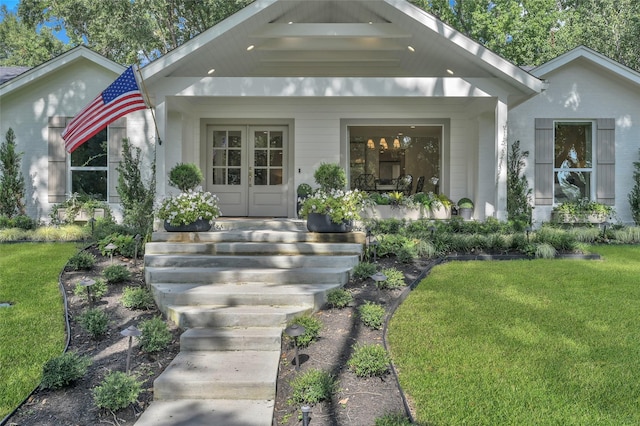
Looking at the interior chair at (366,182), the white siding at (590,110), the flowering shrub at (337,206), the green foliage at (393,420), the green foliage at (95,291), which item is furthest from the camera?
the interior chair at (366,182)

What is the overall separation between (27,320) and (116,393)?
7.20 ft

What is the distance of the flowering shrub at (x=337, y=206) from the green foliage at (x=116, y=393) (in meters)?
3.57

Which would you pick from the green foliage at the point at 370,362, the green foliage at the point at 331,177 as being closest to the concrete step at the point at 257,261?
the green foliage at the point at 331,177

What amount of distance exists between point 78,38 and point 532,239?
21.9 metres

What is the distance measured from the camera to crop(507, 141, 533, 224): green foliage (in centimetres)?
924

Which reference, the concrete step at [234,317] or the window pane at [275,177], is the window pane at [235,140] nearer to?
the window pane at [275,177]

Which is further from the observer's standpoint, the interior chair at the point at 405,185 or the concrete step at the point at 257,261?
the interior chair at the point at 405,185

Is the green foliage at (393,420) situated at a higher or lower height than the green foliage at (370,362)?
lower

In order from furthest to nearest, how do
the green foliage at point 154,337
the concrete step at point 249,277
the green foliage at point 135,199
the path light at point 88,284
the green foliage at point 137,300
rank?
the green foliage at point 135,199 < the concrete step at point 249,277 < the green foliage at point 137,300 < the path light at point 88,284 < the green foliage at point 154,337

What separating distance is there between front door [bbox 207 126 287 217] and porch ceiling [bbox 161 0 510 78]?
1353 mm

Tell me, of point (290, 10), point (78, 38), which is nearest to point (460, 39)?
point (290, 10)

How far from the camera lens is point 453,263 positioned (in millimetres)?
6375

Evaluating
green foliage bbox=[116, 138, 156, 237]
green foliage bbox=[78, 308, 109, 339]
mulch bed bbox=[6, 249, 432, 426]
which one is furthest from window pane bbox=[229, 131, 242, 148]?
green foliage bbox=[78, 308, 109, 339]

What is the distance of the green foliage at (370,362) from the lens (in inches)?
123
